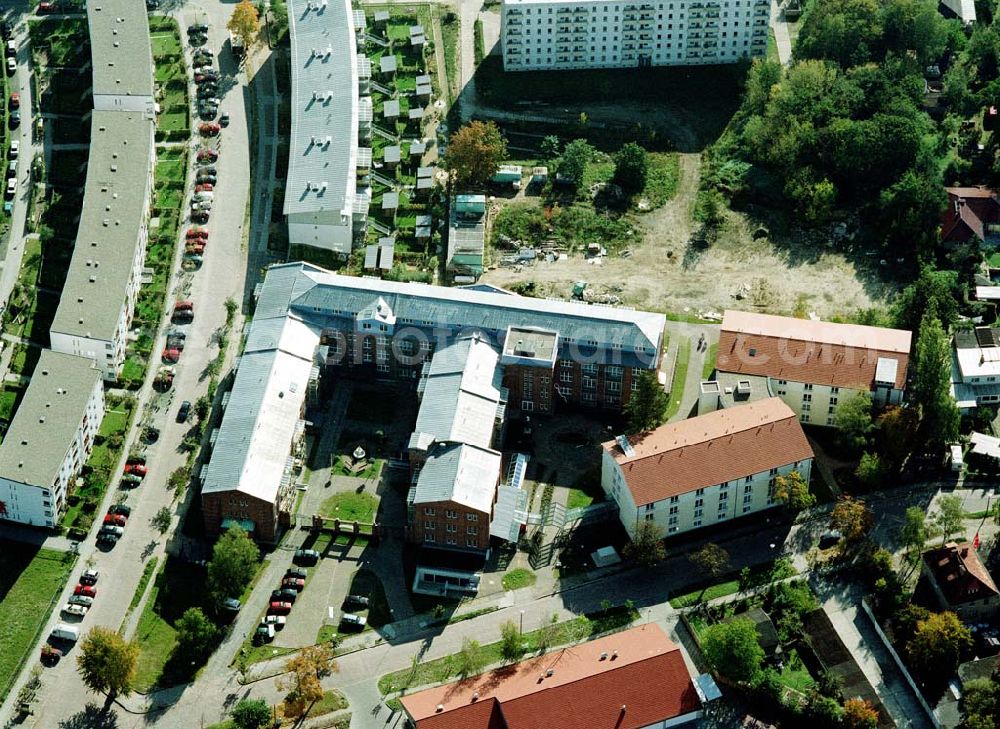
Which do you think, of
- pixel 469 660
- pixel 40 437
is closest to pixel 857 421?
pixel 469 660

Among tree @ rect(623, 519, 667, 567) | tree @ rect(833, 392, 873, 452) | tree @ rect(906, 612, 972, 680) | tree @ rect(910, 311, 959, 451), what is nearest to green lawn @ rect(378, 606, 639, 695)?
tree @ rect(623, 519, 667, 567)

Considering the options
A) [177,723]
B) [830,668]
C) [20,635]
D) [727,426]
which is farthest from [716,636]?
[20,635]

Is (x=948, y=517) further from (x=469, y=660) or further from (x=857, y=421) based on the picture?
(x=469, y=660)

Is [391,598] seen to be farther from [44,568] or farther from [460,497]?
[44,568]

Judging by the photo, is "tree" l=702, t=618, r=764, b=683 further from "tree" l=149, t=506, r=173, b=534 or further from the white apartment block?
"tree" l=149, t=506, r=173, b=534

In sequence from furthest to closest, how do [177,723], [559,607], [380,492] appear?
[380,492] → [559,607] → [177,723]

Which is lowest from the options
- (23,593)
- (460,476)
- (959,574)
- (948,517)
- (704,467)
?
(23,593)

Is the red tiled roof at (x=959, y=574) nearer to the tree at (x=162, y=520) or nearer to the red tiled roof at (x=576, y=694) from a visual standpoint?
the red tiled roof at (x=576, y=694)
